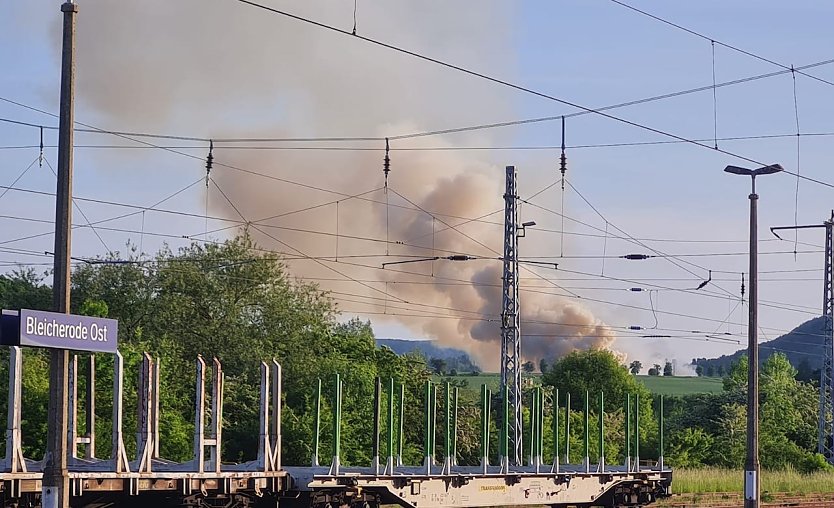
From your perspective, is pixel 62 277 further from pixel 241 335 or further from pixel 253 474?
pixel 241 335

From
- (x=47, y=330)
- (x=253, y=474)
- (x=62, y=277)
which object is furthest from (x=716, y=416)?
(x=62, y=277)

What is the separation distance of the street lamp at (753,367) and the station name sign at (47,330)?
1723 cm

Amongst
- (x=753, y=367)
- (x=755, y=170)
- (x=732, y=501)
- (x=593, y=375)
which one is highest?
(x=755, y=170)

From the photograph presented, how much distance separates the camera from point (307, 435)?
5238 cm

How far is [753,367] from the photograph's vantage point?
102ft

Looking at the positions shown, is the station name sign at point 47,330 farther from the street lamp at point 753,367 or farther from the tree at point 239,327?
the tree at point 239,327

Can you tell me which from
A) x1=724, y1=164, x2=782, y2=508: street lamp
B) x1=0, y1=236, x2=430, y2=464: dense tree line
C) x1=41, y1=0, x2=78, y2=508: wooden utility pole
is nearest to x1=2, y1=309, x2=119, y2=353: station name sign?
x1=41, y1=0, x2=78, y2=508: wooden utility pole

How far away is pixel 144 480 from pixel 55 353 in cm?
506

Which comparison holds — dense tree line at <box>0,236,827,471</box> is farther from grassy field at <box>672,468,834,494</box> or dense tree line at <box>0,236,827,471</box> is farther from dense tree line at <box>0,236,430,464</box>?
grassy field at <box>672,468,834,494</box>

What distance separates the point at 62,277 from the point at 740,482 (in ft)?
133

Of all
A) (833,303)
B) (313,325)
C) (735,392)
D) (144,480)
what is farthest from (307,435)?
(735,392)

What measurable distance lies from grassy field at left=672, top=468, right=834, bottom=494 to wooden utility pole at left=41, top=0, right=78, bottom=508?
35.6 m

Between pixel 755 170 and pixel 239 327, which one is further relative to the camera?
pixel 239 327

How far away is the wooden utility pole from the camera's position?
16.7m
